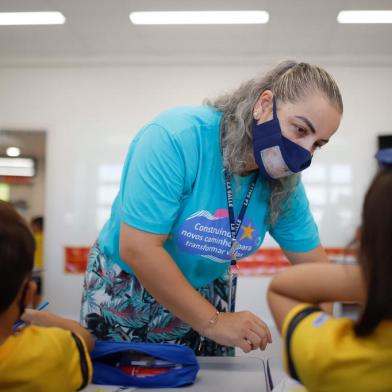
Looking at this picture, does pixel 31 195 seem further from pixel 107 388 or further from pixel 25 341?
pixel 25 341

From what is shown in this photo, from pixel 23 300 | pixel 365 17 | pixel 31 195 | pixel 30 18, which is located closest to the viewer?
pixel 23 300

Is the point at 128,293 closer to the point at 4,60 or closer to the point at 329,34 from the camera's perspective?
the point at 329,34

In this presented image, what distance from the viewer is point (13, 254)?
0.79 metres

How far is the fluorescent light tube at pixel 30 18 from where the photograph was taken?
4488mm

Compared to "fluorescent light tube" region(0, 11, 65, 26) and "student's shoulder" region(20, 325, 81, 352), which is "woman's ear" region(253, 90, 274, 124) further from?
"fluorescent light tube" region(0, 11, 65, 26)

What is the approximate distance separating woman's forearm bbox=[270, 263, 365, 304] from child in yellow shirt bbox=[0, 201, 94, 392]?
37 cm

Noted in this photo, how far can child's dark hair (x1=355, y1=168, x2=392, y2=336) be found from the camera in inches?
24.5

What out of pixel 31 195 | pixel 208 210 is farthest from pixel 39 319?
pixel 31 195

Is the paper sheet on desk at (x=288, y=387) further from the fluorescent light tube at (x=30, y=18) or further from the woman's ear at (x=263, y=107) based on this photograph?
the fluorescent light tube at (x=30, y=18)

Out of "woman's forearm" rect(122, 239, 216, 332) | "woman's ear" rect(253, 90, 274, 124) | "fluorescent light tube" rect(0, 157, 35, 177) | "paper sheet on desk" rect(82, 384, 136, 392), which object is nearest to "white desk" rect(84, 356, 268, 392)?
"paper sheet on desk" rect(82, 384, 136, 392)

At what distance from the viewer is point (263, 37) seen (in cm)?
489

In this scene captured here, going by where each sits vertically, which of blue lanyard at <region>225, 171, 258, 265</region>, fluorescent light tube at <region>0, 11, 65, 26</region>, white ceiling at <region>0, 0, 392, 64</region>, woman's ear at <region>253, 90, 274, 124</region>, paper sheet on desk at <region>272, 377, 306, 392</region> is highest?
fluorescent light tube at <region>0, 11, 65, 26</region>

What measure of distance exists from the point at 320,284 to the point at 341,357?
145 millimetres

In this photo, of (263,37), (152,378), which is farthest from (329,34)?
(152,378)
